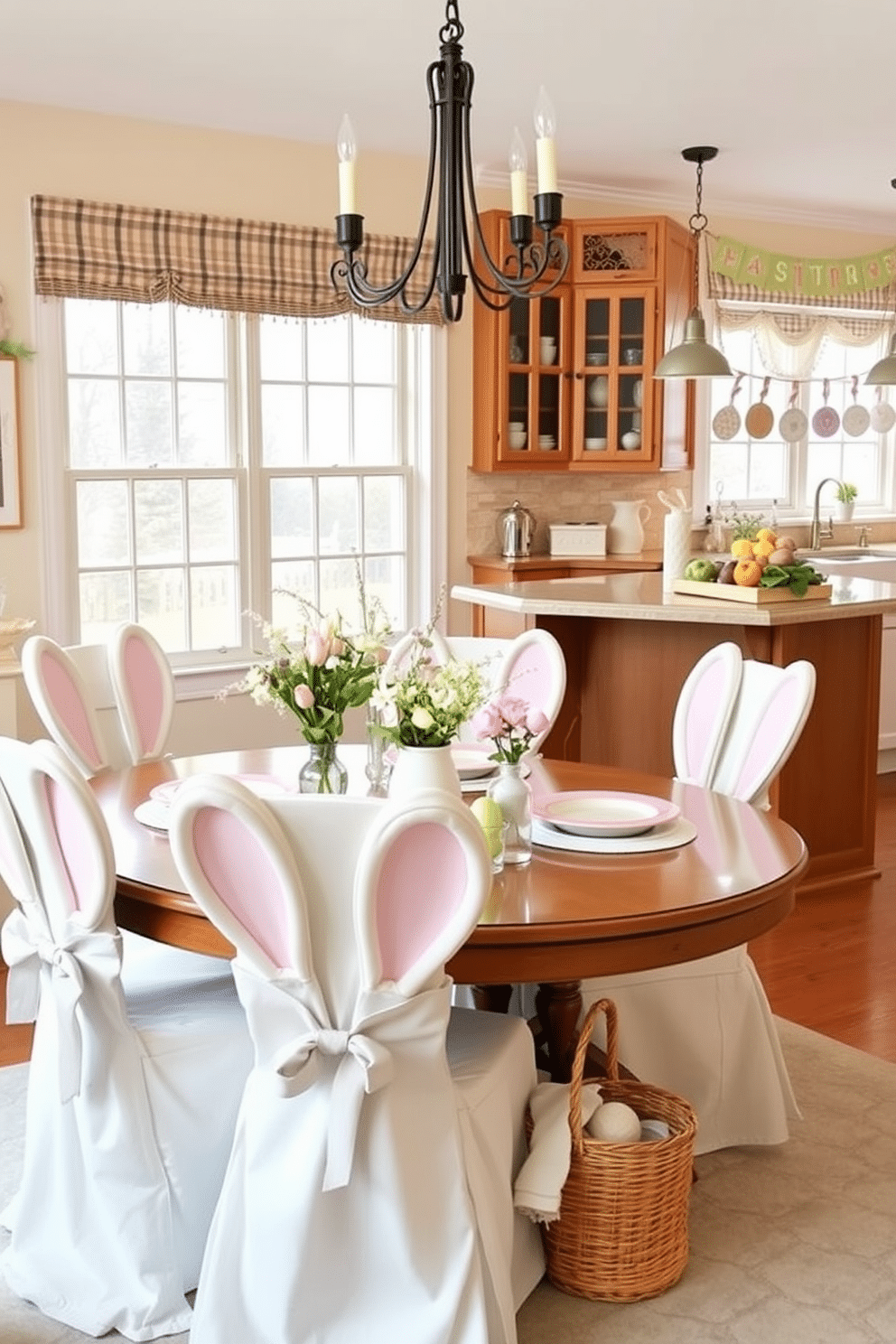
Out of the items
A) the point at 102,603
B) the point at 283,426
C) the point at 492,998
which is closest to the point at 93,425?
the point at 102,603

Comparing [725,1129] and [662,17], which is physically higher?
[662,17]

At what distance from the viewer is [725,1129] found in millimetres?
2895

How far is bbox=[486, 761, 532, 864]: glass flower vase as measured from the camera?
96.0 inches

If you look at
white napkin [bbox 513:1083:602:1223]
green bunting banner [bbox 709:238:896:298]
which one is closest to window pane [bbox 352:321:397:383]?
green bunting banner [bbox 709:238:896:298]

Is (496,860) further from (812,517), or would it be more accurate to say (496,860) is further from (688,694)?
(812,517)

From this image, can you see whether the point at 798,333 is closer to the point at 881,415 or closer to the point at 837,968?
the point at 881,415

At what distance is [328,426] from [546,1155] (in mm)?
3871

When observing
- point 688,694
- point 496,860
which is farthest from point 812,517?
point 496,860

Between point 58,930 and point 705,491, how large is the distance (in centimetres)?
511

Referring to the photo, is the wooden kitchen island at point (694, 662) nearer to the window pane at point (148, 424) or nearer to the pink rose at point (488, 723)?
the window pane at point (148, 424)

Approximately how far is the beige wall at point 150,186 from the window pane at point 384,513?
27 centimetres

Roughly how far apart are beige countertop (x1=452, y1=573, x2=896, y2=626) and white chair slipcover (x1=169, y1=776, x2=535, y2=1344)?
245cm

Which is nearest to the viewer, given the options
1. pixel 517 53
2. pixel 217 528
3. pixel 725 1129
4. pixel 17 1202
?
pixel 17 1202

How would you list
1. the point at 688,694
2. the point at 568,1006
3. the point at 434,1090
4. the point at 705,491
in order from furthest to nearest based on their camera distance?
the point at 705,491 → the point at 688,694 → the point at 568,1006 → the point at 434,1090
